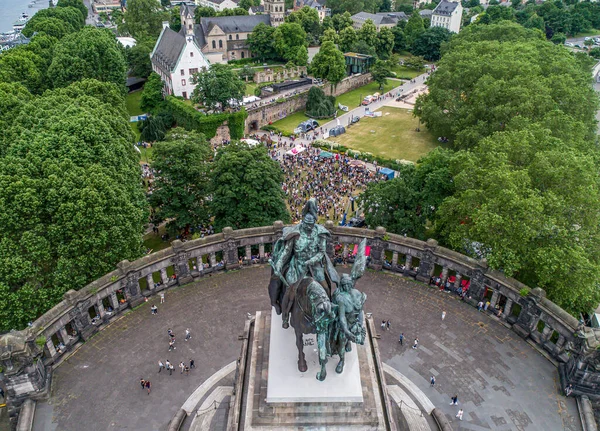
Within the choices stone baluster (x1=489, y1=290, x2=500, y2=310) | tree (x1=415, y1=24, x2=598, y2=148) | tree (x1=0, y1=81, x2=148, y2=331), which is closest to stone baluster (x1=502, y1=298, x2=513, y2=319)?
stone baluster (x1=489, y1=290, x2=500, y2=310)

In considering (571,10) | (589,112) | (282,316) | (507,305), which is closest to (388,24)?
(571,10)

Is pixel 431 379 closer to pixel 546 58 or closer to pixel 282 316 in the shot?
pixel 282 316

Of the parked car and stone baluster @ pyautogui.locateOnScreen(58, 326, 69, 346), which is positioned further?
the parked car

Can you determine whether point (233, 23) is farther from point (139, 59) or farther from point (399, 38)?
point (399, 38)

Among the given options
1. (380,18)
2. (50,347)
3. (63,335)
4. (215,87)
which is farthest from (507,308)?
(380,18)

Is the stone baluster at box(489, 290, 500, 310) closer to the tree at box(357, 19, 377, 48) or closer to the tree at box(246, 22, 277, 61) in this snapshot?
the tree at box(246, 22, 277, 61)

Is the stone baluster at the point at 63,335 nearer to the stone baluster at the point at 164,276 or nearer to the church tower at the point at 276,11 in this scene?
the stone baluster at the point at 164,276
